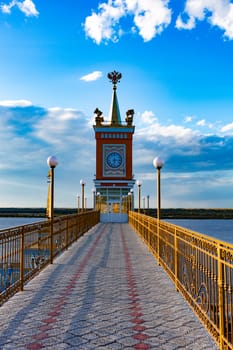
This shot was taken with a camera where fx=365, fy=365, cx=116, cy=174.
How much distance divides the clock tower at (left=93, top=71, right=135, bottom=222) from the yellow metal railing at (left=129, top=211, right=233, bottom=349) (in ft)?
83.7

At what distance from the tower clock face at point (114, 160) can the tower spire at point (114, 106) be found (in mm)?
3013

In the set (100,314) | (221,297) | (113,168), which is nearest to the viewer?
(221,297)

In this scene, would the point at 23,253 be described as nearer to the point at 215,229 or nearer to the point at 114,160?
the point at 114,160

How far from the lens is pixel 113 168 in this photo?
33.4 metres

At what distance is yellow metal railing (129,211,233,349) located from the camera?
11.8 ft

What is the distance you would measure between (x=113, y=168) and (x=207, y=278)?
95.8ft

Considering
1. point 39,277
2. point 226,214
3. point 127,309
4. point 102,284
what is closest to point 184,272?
point 127,309

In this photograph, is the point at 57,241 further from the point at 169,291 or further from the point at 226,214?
the point at 226,214

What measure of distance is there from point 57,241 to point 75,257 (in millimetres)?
692

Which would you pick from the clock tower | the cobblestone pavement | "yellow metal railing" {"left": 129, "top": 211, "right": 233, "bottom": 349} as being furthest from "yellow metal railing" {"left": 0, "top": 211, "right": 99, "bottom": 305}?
the clock tower

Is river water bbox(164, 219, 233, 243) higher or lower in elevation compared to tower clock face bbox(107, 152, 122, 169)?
lower

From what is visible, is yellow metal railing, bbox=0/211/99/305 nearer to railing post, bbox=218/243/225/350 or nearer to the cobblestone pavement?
the cobblestone pavement

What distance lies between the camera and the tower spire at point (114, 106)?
1441 inches

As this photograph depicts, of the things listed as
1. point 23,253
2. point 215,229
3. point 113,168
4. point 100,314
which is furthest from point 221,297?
point 215,229
